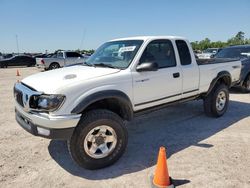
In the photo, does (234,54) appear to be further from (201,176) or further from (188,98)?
(201,176)

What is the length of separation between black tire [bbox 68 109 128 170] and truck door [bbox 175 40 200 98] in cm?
182

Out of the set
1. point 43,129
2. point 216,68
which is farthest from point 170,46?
point 43,129

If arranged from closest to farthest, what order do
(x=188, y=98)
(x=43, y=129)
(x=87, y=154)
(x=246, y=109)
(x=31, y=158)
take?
(x=43, y=129) < (x=87, y=154) < (x=31, y=158) < (x=188, y=98) < (x=246, y=109)

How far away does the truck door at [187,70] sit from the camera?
16.3ft

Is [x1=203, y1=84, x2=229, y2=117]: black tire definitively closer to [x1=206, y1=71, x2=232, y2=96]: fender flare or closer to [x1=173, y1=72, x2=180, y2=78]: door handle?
[x1=206, y1=71, x2=232, y2=96]: fender flare

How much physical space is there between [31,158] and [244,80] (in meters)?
7.69

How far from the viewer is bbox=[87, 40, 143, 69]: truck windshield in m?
4.26

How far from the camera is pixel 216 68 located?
582 centimetres

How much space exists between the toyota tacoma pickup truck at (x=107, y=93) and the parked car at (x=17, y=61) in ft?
86.6

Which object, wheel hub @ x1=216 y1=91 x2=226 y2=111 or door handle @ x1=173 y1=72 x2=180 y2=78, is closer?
door handle @ x1=173 y1=72 x2=180 y2=78

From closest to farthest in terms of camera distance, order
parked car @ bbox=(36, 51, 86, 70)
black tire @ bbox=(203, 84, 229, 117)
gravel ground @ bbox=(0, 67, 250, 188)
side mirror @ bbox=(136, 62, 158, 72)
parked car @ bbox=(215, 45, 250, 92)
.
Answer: gravel ground @ bbox=(0, 67, 250, 188), side mirror @ bbox=(136, 62, 158, 72), black tire @ bbox=(203, 84, 229, 117), parked car @ bbox=(215, 45, 250, 92), parked car @ bbox=(36, 51, 86, 70)

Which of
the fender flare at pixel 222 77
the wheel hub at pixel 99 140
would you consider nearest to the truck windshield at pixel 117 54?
the wheel hub at pixel 99 140

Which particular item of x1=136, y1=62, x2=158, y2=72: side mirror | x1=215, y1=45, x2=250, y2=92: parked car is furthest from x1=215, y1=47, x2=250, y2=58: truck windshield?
x1=136, y1=62, x2=158, y2=72: side mirror

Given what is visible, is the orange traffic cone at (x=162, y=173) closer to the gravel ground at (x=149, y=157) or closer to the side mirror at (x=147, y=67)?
the gravel ground at (x=149, y=157)
